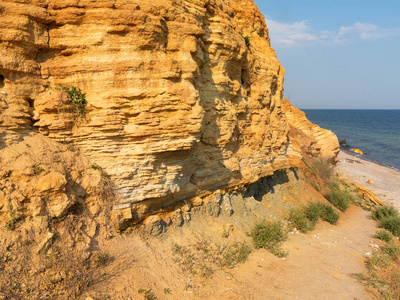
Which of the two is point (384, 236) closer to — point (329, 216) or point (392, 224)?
point (392, 224)

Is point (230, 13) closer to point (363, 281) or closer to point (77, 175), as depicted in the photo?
point (77, 175)

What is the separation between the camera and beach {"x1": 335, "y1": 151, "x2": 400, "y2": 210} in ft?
79.0

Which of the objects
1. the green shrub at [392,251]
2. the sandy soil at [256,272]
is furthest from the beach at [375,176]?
the sandy soil at [256,272]

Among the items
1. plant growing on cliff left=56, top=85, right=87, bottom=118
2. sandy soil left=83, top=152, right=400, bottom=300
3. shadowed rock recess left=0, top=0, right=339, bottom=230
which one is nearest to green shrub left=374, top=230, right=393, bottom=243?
sandy soil left=83, top=152, right=400, bottom=300

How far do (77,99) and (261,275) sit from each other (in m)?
7.48

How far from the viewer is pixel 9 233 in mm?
4852

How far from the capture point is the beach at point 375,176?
79.0ft

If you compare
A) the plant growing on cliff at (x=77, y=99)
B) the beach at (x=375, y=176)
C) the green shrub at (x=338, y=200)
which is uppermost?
the plant growing on cliff at (x=77, y=99)

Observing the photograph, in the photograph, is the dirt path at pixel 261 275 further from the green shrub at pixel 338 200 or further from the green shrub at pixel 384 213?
the green shrub at pixel 338 200

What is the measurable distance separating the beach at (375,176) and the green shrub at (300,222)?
1396 centimetres

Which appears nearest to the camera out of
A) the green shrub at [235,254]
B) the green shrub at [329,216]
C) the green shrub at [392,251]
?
the green shrub at [235,254]

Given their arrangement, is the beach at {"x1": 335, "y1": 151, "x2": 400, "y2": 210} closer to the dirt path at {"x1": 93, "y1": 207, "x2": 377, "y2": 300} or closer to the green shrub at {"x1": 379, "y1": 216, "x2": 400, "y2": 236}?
the green shrub at {"x1": 379, "y1": 216, "x2": 400, "y2": 236}

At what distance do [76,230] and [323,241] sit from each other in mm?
10571

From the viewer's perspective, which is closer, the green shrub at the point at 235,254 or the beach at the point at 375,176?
the green shrub at the point at 235,254
